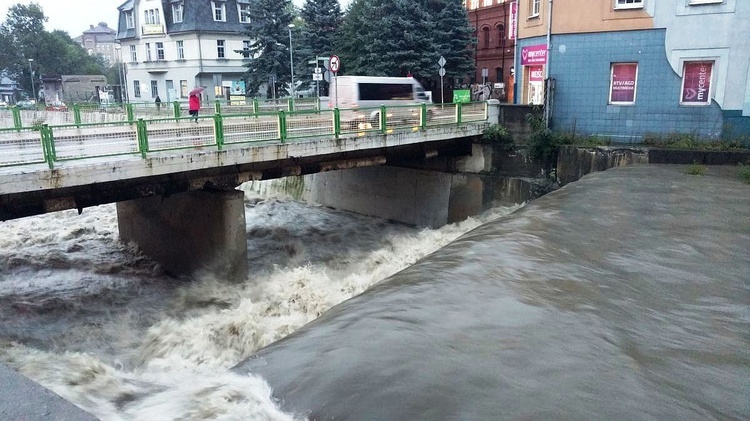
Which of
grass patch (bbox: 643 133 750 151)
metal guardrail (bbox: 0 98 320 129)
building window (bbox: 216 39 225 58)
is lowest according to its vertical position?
grass patch (bbox: 643 133 750 151)

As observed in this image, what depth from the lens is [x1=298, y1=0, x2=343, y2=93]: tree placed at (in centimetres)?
4112

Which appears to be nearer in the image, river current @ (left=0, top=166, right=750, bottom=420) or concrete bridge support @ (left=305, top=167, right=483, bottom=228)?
→ river current @ (left=0, top=166, right=750, bottom=420)

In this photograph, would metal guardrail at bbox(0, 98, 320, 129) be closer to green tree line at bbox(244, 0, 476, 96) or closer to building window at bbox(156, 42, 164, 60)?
green tree line at bbox(244, 0, 476, 96)

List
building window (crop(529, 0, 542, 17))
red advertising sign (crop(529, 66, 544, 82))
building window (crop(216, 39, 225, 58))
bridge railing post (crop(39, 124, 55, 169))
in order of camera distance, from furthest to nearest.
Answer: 1. building window (crop(216, 39, 225, 58))
2. red advertising sign (crop(529, 66, 544, 82))
3. building window (crop(529, 0, 542, 17))
4. bridge railing post (crop(39, 124, 55, 169))

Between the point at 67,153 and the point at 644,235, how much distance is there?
1078cm

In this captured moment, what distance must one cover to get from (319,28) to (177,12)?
61.8 feet

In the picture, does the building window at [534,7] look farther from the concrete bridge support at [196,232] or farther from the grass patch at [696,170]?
the concrete bridge support at [196,232]

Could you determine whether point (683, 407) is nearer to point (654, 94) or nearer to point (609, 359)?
point (609, 359)

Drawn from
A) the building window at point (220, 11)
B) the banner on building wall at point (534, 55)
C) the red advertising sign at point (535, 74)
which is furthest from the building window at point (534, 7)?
the building window at point (220, 11)

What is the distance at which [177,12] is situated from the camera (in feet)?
173

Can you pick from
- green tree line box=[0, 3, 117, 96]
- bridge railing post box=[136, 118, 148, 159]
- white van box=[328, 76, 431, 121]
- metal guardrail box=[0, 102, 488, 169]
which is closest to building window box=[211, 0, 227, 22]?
green tree line box=[0, 3, 117, 96]

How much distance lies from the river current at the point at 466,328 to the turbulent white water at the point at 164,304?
0.16 ft

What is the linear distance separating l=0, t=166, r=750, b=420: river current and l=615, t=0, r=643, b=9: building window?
7075 millimetres

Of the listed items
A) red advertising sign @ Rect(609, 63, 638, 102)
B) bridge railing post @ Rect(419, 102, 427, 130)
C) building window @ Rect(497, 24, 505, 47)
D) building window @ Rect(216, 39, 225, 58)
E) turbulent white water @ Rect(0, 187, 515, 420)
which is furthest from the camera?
building window @ Rect(216, 39, 225, 58)
